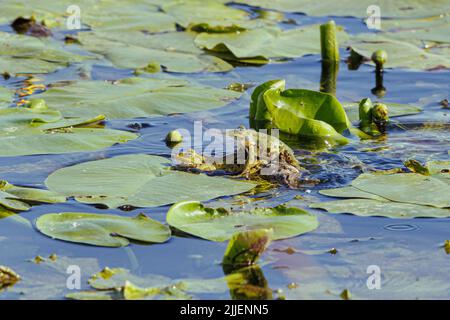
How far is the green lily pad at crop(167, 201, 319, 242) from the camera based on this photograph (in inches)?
122

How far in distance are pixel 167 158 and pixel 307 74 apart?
73.7 inches

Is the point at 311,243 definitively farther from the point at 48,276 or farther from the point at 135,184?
the point at 48,276

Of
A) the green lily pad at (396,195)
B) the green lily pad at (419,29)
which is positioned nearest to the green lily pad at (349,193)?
the green lily pad at (396,195)

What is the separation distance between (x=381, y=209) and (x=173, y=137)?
1297 millimetres

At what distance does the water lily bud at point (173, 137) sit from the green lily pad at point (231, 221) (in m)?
1.10

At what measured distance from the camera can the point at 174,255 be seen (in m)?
3.03

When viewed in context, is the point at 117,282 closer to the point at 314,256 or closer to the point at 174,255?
the point at 174,255

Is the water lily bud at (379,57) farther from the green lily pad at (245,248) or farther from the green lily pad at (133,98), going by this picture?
the green lily pad at (245,248)

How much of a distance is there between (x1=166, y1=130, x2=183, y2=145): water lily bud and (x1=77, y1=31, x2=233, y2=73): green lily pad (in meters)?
1.14

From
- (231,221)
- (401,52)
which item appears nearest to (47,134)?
(231,221)

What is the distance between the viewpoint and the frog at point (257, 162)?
374cm

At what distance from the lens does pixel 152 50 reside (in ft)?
19.0

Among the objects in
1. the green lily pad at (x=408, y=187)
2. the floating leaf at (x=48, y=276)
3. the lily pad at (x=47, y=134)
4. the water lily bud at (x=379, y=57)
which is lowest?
the floating leaf at (x=48, y=276)
